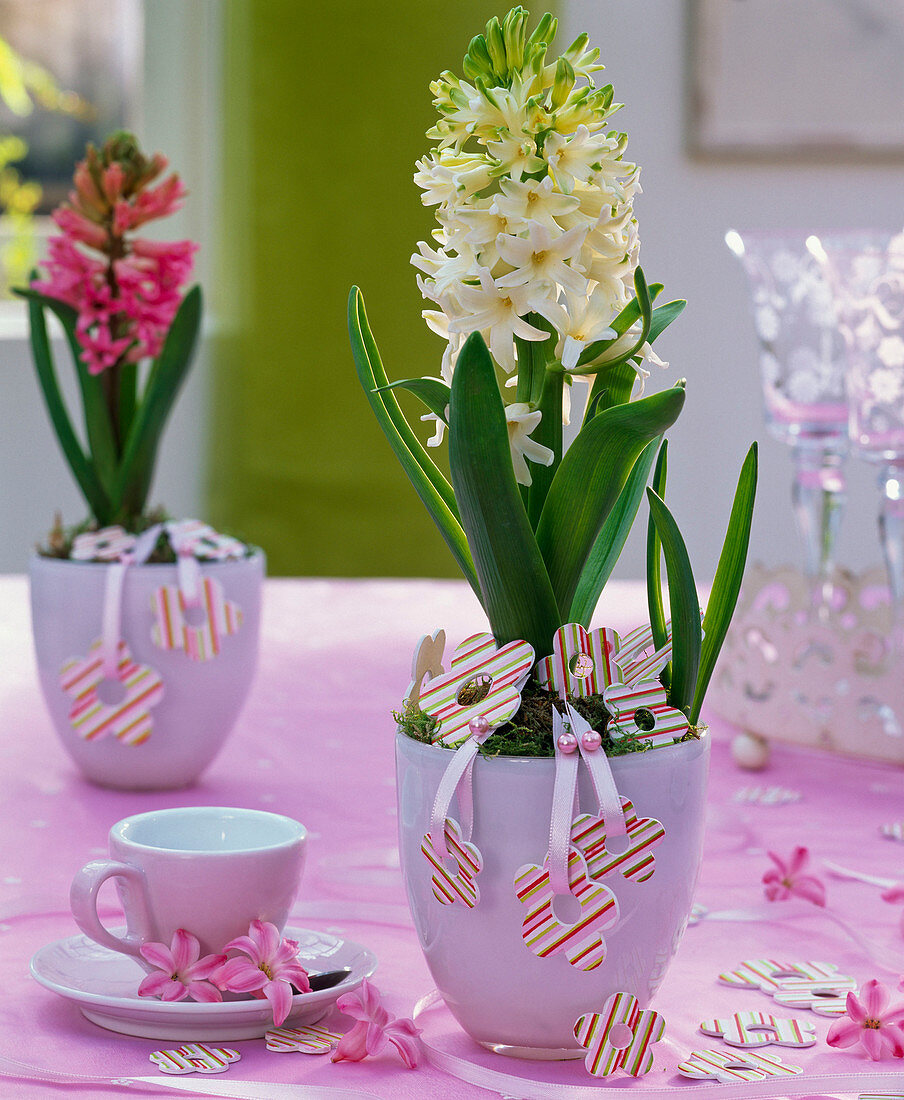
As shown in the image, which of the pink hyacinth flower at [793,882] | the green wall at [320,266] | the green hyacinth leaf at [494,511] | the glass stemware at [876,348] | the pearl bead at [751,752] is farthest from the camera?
the green wall at [320,266]

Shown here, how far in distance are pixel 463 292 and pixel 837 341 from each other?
2.07 ft

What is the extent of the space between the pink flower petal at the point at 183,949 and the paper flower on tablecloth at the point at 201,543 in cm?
47

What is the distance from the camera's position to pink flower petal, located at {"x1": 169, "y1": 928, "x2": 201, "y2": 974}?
54 cm

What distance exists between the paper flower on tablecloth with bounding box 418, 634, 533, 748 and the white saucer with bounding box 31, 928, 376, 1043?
122 mm

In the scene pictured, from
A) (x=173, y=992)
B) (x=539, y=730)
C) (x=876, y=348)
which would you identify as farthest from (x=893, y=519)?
(x=173, y=992)

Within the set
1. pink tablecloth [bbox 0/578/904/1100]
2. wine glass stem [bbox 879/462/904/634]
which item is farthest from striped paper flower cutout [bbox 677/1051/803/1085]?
wine glass stem [bbox 879/462/904/634]

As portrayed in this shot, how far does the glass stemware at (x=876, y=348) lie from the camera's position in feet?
3.04

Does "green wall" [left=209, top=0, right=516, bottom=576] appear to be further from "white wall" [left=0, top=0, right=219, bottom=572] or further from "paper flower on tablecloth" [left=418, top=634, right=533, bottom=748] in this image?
"paper flower on tablecloth" [left=418, top=634, right=533, bottom=748]

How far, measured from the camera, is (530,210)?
1.68 feet

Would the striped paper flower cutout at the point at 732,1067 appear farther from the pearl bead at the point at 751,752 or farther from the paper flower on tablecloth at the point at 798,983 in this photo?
the pearl bead at the point at 751,752

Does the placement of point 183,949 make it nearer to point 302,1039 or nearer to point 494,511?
point 302,1039

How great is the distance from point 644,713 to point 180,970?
0.21 meters

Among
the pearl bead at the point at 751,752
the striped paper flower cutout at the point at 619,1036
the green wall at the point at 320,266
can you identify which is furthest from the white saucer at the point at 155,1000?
the green wall at the point at 320,266

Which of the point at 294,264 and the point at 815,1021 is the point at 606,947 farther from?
the point at 294,264
